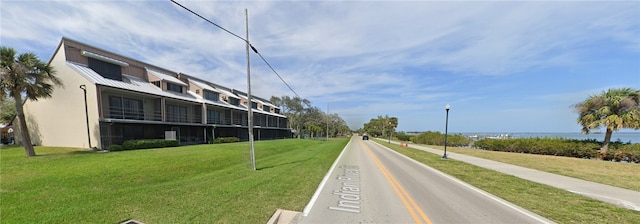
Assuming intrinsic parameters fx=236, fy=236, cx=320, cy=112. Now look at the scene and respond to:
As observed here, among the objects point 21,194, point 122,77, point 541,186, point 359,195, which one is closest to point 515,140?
point 541,186

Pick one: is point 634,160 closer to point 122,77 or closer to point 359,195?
point 359,195

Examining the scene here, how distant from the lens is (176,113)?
2759 cm

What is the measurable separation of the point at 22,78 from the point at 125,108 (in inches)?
364

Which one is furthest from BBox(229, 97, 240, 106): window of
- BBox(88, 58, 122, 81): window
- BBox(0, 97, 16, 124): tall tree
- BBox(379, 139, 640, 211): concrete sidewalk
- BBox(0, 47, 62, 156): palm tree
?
BBox(379, 139, 640, 211): concrete sidewalk

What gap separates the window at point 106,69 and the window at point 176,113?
17.4 feet

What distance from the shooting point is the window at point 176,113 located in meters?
26.4

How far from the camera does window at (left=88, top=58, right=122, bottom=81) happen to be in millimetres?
21484

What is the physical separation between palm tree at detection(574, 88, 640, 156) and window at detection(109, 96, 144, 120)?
39.1 meters

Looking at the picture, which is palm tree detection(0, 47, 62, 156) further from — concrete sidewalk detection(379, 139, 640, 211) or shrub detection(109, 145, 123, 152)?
concrete sidewalk detection(379, 139, 640, 211)

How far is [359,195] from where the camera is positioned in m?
6.99

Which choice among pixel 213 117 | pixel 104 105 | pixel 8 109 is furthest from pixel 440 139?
pixel 8 109

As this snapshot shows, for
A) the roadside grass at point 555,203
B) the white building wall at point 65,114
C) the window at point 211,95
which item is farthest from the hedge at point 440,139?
the white building wall at point 65,114

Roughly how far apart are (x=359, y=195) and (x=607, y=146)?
77.7 ft

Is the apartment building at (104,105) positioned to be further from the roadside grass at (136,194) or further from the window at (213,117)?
the roadside grass at (136,194)
